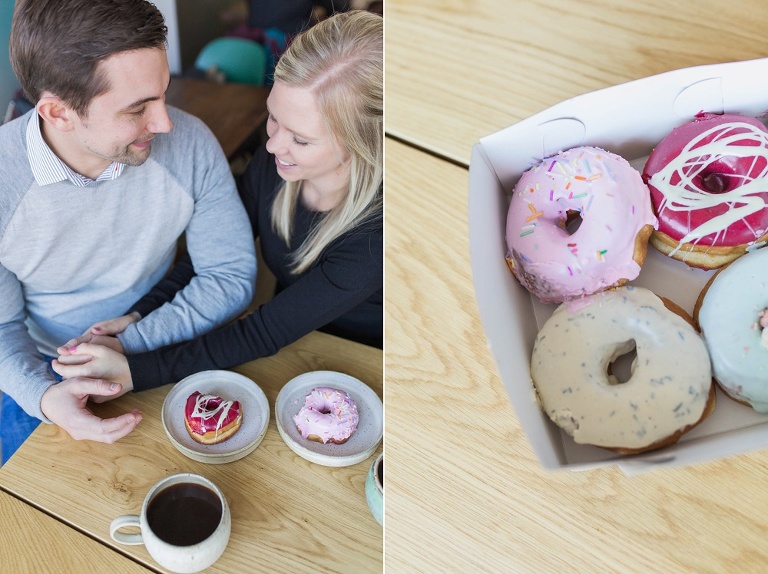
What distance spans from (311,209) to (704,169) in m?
0.72

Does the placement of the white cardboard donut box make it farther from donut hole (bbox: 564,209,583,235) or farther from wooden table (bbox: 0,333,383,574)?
wooden table (bbox: 0,333,383,574)

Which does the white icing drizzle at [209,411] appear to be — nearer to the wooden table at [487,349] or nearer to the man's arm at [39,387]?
the man's arm at [39,387]

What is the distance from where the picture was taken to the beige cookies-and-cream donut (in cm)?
61

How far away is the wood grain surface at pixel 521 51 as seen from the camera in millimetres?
773

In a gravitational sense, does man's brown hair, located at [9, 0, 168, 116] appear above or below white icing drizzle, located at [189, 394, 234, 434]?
above

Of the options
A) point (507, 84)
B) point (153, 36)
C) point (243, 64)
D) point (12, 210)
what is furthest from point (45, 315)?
point (243, 64)

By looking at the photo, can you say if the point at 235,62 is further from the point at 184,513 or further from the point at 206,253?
the point at 184,513

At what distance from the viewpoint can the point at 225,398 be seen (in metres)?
1.06

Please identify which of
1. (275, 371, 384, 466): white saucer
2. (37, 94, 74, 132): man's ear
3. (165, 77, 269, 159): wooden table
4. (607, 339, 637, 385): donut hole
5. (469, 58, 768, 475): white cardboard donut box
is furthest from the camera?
(165, 77, 269, 159): wooden table

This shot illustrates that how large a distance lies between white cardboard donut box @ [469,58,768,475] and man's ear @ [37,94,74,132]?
58 cm

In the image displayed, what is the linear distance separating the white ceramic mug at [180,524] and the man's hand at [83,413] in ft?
0.46

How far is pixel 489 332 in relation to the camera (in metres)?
0.54

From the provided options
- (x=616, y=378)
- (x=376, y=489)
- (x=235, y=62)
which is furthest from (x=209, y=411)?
(x=235, y=62)

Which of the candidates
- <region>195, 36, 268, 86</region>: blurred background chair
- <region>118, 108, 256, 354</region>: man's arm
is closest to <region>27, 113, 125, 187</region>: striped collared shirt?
<region>118, 108, 256, 354</region>: man's arm
